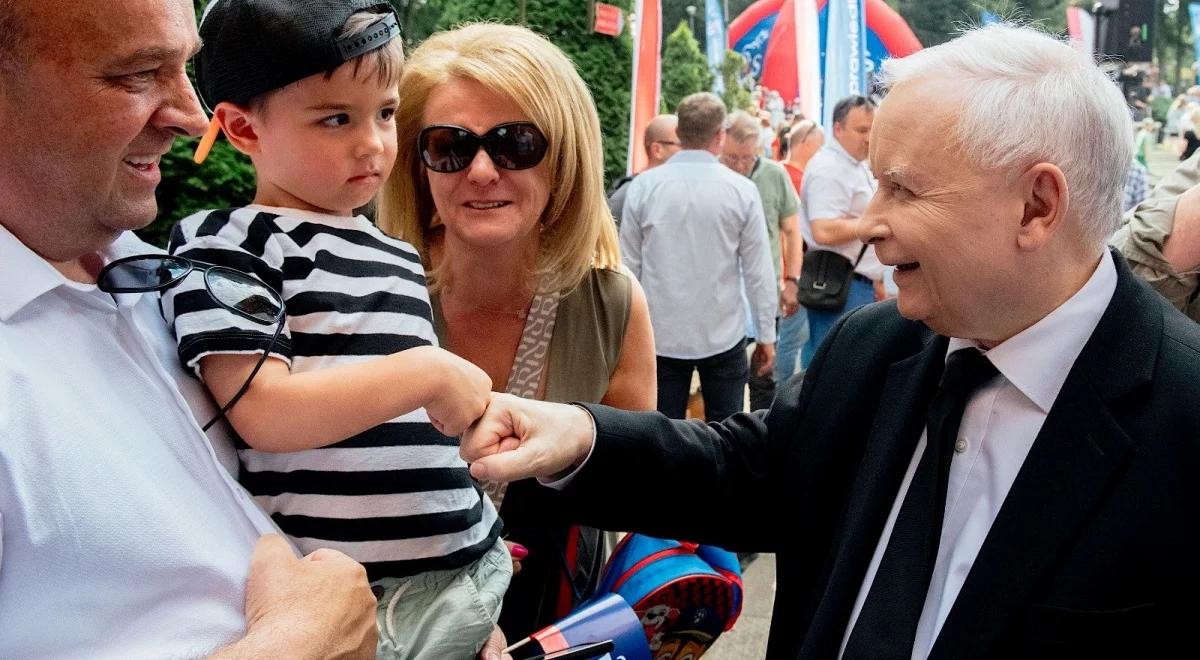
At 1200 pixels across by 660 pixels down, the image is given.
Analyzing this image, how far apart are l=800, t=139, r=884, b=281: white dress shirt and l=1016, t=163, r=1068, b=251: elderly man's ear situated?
16.1ft

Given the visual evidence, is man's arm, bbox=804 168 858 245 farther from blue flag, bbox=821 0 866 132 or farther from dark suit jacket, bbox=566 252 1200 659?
blue flag, bbox=821 0 866 132

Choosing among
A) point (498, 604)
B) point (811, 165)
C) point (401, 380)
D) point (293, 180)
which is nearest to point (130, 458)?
point (401, 380)

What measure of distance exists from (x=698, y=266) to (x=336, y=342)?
423 cm

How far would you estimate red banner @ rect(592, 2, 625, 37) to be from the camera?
8570mm

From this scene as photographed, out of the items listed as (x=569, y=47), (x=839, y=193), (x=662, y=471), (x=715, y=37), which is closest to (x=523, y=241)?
(x=662, y=471)

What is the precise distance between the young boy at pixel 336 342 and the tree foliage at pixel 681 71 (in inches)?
631

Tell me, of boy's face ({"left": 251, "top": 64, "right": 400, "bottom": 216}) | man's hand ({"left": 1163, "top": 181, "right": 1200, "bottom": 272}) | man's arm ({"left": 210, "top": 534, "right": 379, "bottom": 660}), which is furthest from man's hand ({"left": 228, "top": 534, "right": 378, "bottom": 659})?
man's hand ({"left": 1163, "top": 181, "right": 1200, "bottom": 272})

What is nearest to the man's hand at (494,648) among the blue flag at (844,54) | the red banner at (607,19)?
the red banner at (607,19)

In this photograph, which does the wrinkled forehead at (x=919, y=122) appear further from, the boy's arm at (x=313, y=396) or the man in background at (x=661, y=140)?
the man in background at (x=661, y=140)

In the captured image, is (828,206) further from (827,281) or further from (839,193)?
(827,281)

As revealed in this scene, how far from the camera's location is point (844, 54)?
11.9 m

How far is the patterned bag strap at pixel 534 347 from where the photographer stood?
2.35 metres

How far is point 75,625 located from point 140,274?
478mm

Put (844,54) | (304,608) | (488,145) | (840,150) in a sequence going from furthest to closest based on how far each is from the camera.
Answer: (844,54), (840,150), (488,145), (304,608)
